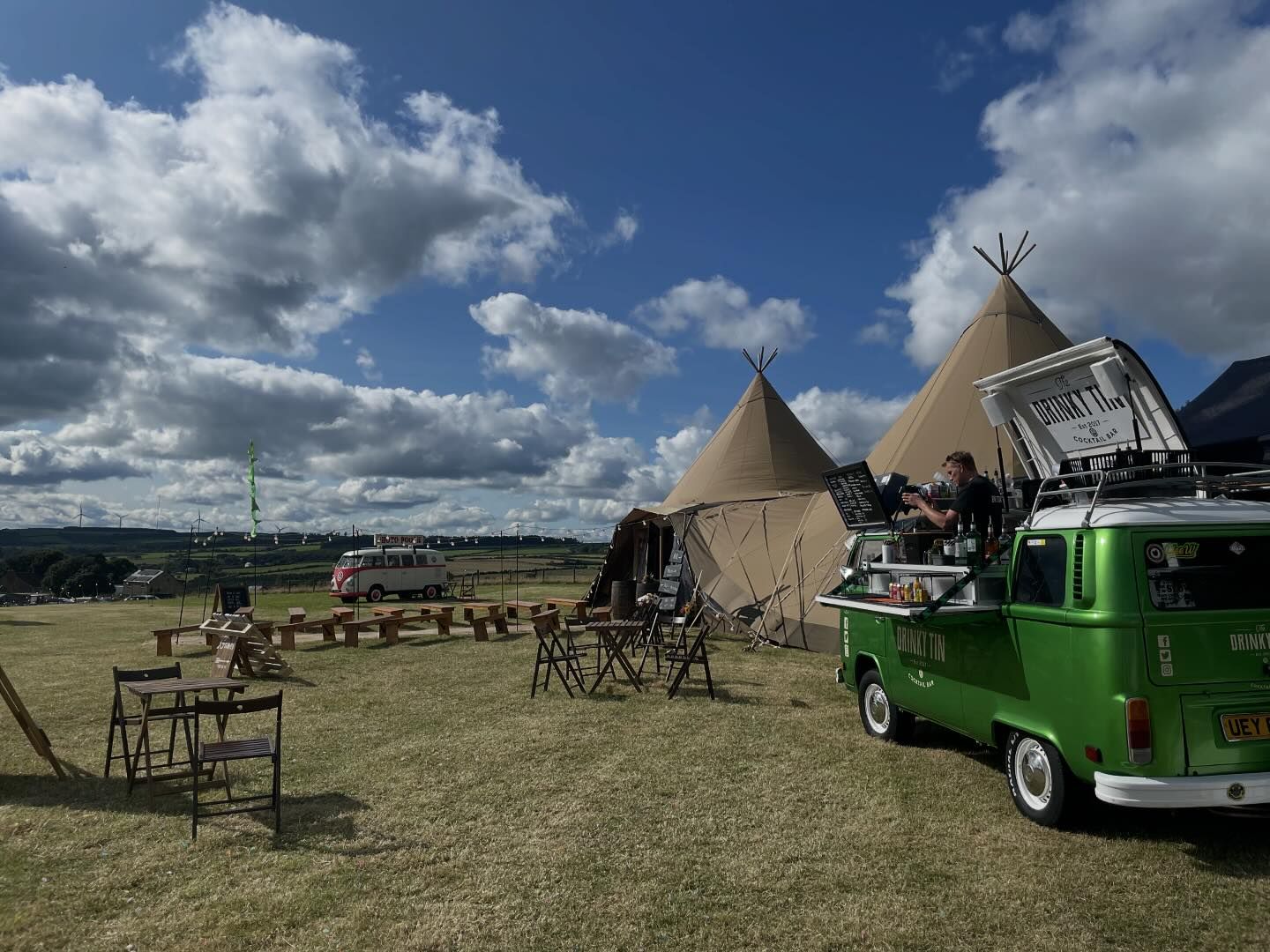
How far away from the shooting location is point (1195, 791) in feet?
13.5

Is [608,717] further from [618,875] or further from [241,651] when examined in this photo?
[241,651]

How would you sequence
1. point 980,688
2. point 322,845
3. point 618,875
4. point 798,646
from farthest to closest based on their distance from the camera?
1. point 798,646
2. point 980,688
3. point 322,845
4. point 618,875

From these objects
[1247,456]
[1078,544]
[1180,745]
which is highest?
[1247,456]

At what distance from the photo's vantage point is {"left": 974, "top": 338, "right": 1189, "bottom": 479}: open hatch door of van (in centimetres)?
585

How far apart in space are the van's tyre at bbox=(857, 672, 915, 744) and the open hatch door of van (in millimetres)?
2278

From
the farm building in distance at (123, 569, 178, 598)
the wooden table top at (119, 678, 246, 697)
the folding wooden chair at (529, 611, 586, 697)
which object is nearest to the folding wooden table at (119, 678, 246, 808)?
the wooden table top at (119, 678, 246, 697)

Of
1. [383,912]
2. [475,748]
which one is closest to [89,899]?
[383,912]

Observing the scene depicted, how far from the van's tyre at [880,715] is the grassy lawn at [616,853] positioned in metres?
0.17

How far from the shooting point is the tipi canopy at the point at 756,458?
19.3 metres

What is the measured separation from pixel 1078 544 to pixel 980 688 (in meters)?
1.39

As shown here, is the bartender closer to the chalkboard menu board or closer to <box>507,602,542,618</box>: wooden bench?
the chalkboard menu board

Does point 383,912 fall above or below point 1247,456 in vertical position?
below

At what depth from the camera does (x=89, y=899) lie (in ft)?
Answer: 14.2

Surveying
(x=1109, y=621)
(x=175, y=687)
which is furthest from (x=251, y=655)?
(x=1109, y=621)
